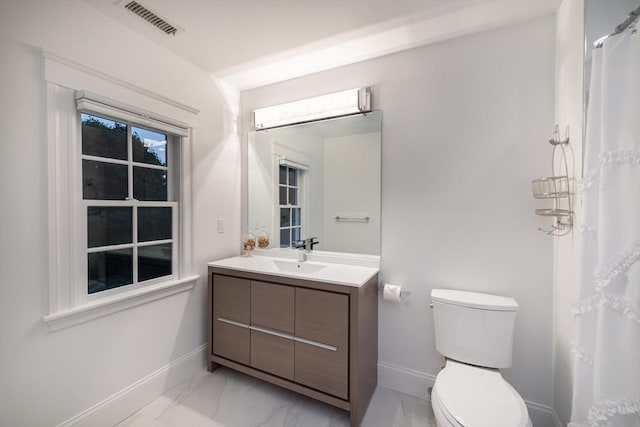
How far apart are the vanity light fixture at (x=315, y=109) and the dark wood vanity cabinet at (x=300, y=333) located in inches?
50.0

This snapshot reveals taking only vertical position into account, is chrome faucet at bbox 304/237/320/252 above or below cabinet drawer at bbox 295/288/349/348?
above

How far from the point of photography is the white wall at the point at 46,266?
1265 mm

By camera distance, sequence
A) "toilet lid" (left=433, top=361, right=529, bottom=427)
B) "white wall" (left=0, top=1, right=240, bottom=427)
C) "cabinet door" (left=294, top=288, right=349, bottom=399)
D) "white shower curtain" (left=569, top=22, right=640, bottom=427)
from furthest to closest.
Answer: "cabinet door" (left=294, top=288, right=349, bottom=399) < "white wall" (left=0, top=1, right=240, bottom=427) < "toilet lid" (left=433, top=361, right=529, bottom=427) < "white shower curtain" (left=569, top=22, right=640, bottom=427)

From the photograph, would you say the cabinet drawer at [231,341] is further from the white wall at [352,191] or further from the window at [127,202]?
the white wall at [352,191]

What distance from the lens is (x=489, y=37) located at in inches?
66.3

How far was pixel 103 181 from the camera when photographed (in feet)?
5.40

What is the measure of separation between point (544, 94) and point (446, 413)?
1.76 m

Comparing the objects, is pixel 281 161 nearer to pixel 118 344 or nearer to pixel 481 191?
pixel 481 191

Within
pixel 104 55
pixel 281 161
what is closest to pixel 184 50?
pixel 104 55

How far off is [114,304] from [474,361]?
212 centimetres

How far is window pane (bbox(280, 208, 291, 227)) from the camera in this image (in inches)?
95.0

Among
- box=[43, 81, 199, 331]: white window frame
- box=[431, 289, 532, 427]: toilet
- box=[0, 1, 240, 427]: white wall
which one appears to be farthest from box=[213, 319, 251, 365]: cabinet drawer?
box=[431, 289, 532, 427]: toilet

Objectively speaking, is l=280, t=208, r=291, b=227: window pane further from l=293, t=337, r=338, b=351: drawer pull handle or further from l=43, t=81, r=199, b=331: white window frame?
l=43, t=81, r=199, b=331: white window frame

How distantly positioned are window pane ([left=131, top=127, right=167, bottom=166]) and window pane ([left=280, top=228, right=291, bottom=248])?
3.50ft
